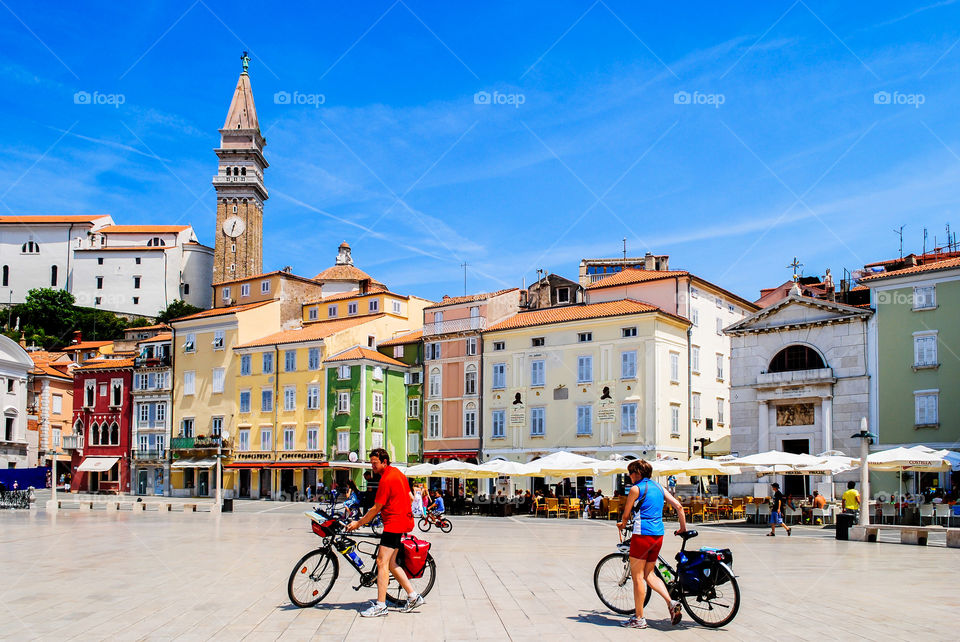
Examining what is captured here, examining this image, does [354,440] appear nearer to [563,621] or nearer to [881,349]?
[881,349]

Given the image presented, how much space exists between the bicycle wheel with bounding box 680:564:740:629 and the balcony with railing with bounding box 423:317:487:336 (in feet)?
158

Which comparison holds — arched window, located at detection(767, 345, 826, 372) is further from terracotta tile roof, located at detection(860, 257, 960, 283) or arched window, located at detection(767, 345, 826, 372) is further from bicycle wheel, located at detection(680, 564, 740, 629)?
bicycle wheel, located at detection(680, 564, 740, 629)

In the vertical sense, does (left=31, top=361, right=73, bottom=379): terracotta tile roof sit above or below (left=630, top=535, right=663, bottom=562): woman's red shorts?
above

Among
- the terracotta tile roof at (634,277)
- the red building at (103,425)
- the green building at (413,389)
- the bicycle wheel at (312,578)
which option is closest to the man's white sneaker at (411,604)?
the bicycle wheel at (312,578)

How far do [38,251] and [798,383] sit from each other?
11687 centimetres

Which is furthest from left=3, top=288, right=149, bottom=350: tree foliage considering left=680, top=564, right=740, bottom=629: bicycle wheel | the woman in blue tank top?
left=680, top=564, right=740, bottom=629: bicycle wheel

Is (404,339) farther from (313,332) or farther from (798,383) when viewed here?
(798,383)

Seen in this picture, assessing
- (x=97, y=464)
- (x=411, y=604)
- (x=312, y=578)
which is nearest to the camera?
(x=411, y=604)

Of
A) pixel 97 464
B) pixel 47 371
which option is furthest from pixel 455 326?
pixel 47 371

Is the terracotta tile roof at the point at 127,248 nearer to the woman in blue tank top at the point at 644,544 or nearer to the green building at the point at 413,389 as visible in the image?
the green building at the point at 413,389

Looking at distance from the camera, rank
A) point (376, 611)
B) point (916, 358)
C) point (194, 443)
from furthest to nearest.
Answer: point (194, 443) < point (916, 358) < point (376, 611)

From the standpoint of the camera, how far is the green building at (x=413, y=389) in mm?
62281

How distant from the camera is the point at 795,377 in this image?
43938 mm

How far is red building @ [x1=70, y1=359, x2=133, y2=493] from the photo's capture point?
73.6 m
